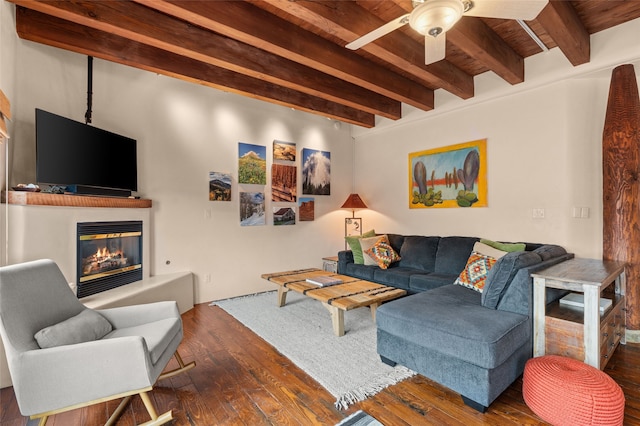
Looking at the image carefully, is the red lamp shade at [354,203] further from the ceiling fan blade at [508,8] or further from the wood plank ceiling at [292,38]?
the ceiling fan blade at [508,8]

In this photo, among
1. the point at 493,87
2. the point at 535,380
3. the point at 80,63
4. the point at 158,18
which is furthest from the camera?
the point at 493,87

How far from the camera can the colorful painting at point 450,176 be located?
12.6 ft

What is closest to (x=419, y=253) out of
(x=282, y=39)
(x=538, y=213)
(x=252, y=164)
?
(x=538, y=213)

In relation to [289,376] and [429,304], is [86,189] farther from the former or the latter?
[429,304]

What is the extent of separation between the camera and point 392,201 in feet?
16.1

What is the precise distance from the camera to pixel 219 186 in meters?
4.11

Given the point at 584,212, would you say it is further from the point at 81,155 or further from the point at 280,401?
the point at 81,155

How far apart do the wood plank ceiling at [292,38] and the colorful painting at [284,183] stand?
1271mm

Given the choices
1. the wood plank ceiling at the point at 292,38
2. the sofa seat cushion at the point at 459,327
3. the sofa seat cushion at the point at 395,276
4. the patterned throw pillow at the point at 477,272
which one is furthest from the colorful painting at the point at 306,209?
the sofa seat cushion at the point at 459,327

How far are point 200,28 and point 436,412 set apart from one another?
11.3 ft

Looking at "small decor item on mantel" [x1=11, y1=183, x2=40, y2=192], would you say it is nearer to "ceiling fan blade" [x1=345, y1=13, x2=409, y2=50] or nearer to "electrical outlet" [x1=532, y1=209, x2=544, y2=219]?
"ceiling fan blade" [x1=345, y1=13, x2=409, y2=50]

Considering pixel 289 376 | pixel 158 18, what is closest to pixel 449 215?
pixel 289 376

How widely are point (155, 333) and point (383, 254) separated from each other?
2921mm

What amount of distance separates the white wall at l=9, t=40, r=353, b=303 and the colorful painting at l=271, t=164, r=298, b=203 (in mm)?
124
